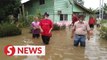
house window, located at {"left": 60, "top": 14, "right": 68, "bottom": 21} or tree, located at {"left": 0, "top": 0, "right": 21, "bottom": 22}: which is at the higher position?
tree, located at {"left": 0, "top": 0, "right": 21, "bottom": 22}

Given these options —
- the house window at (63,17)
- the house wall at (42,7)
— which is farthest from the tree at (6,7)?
the house window at (63,17)

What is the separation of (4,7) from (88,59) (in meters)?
19.9

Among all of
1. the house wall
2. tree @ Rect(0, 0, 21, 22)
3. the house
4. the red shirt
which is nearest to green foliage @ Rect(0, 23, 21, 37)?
tree @ Rect(0, 0, 21, 22)

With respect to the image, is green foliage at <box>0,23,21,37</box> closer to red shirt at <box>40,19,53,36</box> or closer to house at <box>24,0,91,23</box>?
red shirt at <box>40,19,53,36</box>

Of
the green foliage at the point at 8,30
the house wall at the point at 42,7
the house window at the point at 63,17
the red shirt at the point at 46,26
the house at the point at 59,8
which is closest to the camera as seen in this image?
the red shirt at the point at 46,26

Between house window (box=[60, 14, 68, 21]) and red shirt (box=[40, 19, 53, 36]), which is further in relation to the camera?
house window (box=[60, 14, 68, 21])

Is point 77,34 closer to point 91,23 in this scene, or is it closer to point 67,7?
point 91,23

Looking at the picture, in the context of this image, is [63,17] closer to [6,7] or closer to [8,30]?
[6,7]

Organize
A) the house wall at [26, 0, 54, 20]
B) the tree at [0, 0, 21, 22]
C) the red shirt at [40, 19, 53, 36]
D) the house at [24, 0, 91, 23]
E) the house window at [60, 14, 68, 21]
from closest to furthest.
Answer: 1. the red shirt at [40, 19, 53, 36]
2. the tree at [0, 0, 21, 22]
3. the house at [24, 0, 91, 23]
4. the house wall at [26, 0, 54, 20]
5. the house window at [60, 14, 68, 21]

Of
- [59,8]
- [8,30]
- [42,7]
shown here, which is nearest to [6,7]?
[8,30]

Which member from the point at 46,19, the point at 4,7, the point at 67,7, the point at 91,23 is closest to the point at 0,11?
the point at 4,7

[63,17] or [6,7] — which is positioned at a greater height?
[6,7]

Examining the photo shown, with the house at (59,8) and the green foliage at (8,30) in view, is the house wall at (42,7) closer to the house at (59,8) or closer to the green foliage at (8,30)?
the house at (59,8)

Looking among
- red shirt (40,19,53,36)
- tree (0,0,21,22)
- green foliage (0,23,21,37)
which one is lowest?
green foliage (0,23,21,37)
